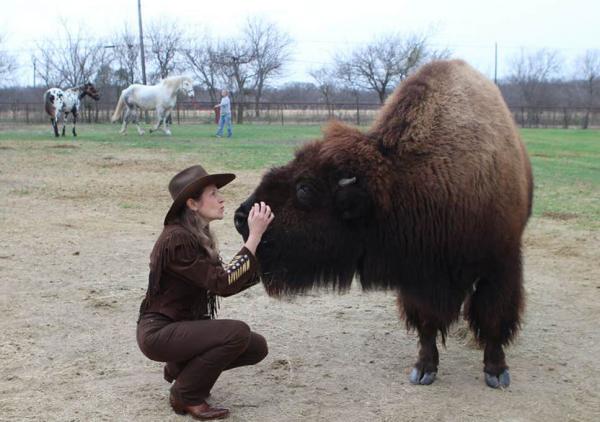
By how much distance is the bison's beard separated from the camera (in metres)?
3.53

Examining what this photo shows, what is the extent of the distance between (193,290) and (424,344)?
5.09 ft

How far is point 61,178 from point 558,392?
33.9 ft

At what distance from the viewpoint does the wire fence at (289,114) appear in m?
38.0

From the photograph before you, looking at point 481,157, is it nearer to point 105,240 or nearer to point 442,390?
point 442,390

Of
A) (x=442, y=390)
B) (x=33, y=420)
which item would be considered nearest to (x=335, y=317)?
(x=442, y=390)

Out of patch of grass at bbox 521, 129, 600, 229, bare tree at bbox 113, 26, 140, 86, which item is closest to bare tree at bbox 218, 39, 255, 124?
bare tree at bbox 113, 26, 140, 86

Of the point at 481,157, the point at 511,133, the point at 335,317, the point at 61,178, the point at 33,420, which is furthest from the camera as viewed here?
the point at 61,178

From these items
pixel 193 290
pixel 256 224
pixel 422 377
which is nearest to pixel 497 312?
pixel 422 377

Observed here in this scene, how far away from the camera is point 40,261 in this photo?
639cm

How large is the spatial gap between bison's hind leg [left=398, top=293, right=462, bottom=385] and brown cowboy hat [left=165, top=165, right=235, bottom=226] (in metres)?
1.32

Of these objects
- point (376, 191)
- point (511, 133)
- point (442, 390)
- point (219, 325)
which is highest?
point (511, 133)

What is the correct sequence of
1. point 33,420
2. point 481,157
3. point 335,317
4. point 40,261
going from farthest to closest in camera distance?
1. point 40,261
2. point 335,317
3. point 481,157
4. point 33,420

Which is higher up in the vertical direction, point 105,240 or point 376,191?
point 376,191

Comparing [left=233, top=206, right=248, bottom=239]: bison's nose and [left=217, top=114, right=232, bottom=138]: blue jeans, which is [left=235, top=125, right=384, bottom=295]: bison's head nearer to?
[left=233, top=206, right=248, bottom=239]: bison's nose
